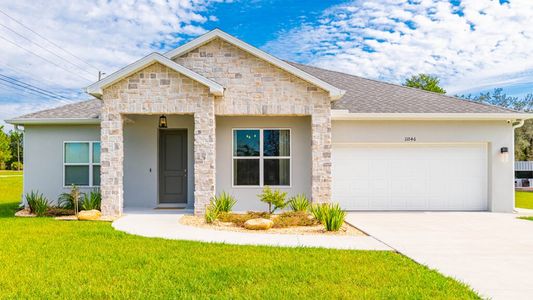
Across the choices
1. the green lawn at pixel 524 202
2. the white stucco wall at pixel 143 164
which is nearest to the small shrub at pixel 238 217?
the white stucco wall at pixel 143 164

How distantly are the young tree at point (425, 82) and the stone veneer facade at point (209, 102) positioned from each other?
2785 cm

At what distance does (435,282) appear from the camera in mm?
5047

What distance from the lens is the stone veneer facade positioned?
1112 centimetres

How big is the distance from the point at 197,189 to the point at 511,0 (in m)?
11.7

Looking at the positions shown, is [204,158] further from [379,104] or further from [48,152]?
[379,104]

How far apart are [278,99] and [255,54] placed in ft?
4.99

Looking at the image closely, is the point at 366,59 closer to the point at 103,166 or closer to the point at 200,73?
the point at 200,73

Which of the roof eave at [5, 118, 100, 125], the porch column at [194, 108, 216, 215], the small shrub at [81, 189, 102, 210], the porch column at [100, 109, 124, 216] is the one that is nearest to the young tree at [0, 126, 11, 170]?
the roof eave at [5, 118, 100, 125]

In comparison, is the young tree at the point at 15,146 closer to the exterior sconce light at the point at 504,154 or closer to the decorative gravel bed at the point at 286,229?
the decorative gravel bed at the point at 286,229

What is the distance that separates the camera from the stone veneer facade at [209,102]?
36.5ft

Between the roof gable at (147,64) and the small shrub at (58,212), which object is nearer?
the roof gable at (147,64)

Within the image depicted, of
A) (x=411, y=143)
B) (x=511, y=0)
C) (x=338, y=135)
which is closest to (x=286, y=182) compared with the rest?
(x=338, y=135)

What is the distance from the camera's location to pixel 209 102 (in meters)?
11.2

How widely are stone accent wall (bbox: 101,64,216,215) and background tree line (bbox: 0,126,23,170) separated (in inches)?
1847
